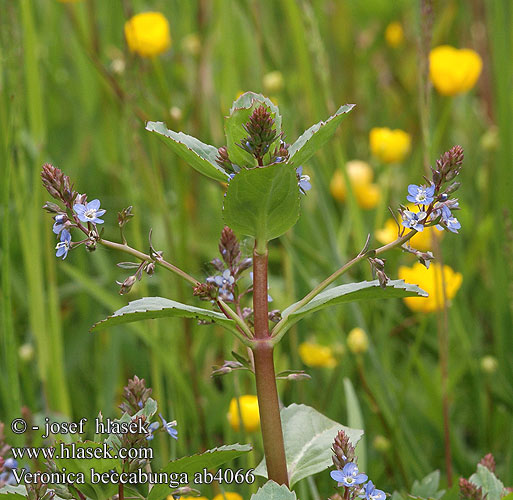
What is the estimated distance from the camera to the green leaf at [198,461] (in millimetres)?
511

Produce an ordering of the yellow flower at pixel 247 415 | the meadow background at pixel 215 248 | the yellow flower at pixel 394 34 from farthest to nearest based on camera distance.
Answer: the yellow flower at pixel 394 34, the meadow background at pixel 215 248, the yellow flower at pixel 247 415

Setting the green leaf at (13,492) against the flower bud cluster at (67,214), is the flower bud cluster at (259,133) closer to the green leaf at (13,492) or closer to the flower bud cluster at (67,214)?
the flower bud cluster at (67,214)

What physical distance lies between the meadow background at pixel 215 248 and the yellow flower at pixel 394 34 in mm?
74

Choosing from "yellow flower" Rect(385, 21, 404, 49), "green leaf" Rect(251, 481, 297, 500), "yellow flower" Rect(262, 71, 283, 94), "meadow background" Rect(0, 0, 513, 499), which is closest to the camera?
"green leaf" Rect(251, 481, 297, 500)

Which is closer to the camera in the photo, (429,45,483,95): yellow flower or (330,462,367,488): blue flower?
(330,462,367,488): blue flower

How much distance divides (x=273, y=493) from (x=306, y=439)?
132 millimetres

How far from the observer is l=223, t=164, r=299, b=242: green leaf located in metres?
0.49

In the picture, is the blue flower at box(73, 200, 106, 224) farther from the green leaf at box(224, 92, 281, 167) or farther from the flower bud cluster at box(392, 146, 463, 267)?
the flower bud cluster at box(392, 146, 463, 267)

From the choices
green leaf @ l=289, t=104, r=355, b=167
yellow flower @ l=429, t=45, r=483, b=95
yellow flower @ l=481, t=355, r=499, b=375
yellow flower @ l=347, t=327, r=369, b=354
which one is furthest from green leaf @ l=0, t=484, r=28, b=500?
yellow flower @ l=429, t=45, r=483, b=95

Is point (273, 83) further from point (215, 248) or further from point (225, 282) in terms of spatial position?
point (225, 282)

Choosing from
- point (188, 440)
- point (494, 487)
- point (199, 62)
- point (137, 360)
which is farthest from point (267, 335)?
point (199, 62)

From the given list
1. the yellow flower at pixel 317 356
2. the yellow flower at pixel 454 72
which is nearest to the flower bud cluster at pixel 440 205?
the yellow flower at pixel 317 356

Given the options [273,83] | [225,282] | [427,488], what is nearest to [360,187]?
[273,83]

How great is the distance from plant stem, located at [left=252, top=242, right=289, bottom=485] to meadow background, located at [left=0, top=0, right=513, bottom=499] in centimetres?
18
